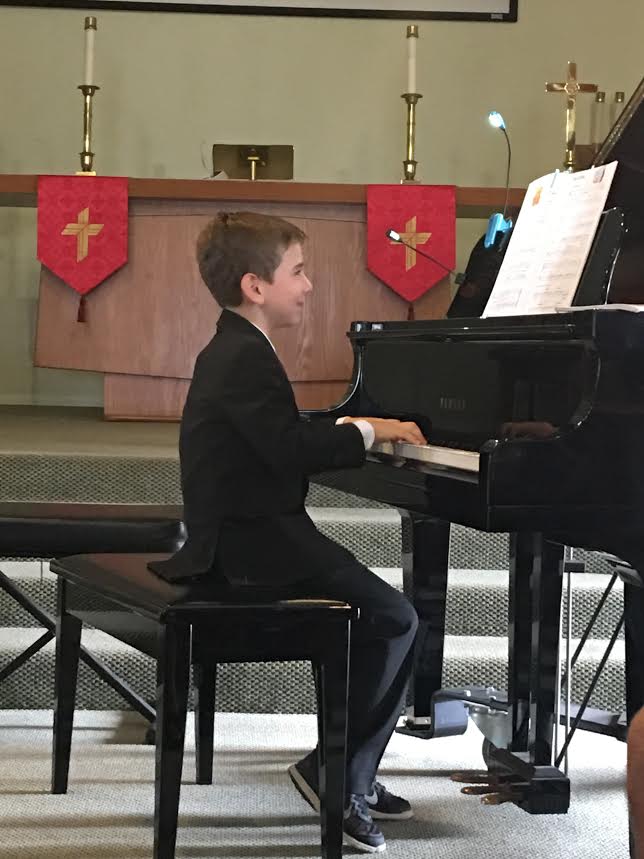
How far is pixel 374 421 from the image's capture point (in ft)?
8.67

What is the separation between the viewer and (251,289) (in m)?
2.53

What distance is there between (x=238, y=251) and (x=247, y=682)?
1.39m

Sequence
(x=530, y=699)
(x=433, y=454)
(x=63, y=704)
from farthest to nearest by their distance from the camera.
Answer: (x=63, y=704) → (x=530, y=699) → (x=433, y=454)

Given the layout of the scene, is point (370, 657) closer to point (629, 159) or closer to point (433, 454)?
point (433, 454)

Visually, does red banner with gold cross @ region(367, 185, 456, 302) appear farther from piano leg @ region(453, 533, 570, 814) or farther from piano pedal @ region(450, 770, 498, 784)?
piano pedal @ region(450, 770, 498, 784)

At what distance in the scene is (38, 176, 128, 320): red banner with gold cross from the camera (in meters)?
5.32

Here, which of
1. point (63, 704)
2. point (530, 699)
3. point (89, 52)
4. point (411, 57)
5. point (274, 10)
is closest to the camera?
point (530, 699)

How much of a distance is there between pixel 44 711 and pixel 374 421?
1.42 meters

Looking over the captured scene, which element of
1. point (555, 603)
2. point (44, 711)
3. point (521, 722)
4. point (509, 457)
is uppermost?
point (509, 457)

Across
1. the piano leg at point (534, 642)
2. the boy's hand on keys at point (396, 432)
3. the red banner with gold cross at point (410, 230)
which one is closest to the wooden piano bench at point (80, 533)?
the boy's hand on keys at point (396, 432)

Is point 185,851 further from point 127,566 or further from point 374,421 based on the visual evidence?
point 374,421

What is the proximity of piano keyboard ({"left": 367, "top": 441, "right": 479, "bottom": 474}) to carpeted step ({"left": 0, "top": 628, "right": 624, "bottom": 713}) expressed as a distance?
986 mm

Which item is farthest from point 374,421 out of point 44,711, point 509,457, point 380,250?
point 380,250

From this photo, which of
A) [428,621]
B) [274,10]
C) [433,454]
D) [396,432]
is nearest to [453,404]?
[396,432]
